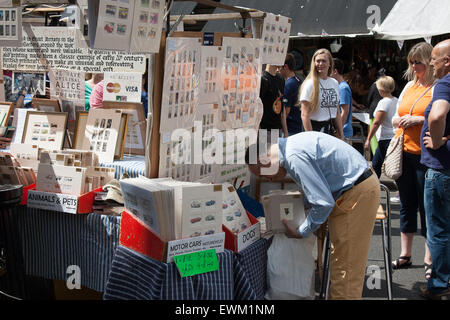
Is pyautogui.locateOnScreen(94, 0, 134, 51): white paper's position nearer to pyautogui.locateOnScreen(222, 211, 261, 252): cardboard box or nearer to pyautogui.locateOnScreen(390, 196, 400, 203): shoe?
pyautogui.locateOnScreen(222, 211, 261, 252): cardboard box

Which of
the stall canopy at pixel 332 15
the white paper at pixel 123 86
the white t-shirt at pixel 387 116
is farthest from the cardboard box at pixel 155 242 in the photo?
the stall canopy at pixel 332 15

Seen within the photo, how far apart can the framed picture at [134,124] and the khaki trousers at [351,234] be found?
1.66 metres

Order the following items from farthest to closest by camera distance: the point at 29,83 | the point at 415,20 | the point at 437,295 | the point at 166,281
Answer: the point at 415,20
the point at 29,83
the point at 437,295
the point at 166,281

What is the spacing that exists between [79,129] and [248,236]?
1.75 meters

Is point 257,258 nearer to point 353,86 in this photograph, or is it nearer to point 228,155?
point 228,155

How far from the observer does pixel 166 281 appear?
2734 mm

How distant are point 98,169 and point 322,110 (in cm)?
268

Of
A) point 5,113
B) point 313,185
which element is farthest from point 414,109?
point 5,113

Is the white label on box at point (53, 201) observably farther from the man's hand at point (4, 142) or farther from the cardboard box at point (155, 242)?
the man's hand at point (4, 142)

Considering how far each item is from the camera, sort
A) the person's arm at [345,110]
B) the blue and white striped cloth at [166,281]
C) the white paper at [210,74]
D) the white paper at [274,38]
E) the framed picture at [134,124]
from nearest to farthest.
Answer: the blue and white striped cloth at [166,281]
the white paper at [210,74]
the framed picture at [134,124]
the white paper at [274,38]
the person's arm at [345,110]

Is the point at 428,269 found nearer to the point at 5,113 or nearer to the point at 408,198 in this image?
the point at 408,198

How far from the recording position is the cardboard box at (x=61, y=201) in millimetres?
3363

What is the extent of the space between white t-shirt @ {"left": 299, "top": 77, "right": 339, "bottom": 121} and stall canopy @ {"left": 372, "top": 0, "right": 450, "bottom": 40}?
4187 mm

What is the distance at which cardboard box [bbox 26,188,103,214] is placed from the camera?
3.36 metres
